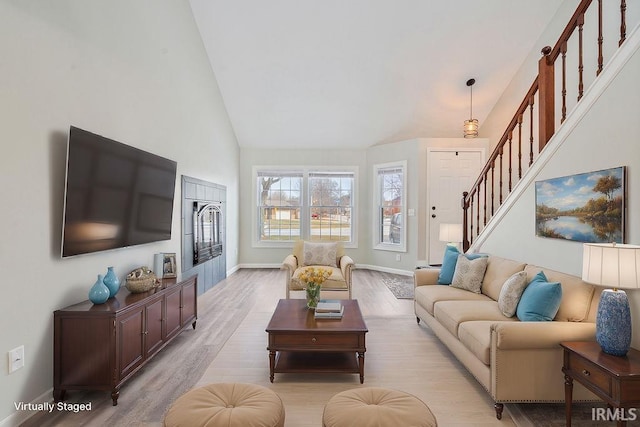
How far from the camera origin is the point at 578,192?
2.79 meters

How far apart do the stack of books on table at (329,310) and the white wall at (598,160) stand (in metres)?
1.99

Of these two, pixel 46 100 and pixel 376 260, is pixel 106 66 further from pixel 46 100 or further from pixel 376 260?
pixel 376 260

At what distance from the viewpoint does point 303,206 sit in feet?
25.1

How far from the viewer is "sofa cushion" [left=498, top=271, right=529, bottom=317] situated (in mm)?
2785

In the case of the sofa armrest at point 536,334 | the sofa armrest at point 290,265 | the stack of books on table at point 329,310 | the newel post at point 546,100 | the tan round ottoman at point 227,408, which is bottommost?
the tan round ottoman at point 227,408

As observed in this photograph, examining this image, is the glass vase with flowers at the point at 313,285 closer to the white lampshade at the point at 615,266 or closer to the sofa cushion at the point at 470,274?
the sofa cushion at the point at 470,274

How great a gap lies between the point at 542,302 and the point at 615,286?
57cm

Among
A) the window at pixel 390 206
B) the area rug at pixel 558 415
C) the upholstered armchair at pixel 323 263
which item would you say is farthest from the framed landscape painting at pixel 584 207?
the window at pixel 390 206

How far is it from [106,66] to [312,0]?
9.95ft

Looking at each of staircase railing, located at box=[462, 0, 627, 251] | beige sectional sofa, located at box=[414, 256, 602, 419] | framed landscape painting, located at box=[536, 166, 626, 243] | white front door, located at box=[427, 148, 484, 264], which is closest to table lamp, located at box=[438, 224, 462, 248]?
staircase railing, located at box=[462, 0, 627, 251]

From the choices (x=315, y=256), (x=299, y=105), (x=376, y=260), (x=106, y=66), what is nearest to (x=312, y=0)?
(x=299, y=105)

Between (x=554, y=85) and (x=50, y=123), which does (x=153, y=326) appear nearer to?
(x=50, y=123)

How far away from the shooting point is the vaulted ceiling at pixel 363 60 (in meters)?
4.95

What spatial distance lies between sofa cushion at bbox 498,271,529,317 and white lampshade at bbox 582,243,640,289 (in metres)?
0.73
